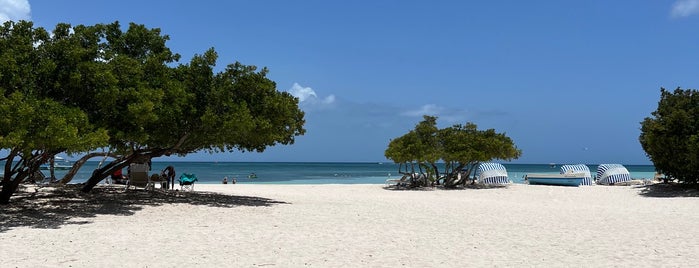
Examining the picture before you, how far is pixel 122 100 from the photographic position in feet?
41.8

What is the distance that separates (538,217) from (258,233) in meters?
7.48

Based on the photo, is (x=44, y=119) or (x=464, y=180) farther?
(x=464, y=180)

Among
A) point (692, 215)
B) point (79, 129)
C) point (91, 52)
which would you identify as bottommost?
A: point (692, 215)

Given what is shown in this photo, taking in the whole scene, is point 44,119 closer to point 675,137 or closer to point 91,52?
point 91,52

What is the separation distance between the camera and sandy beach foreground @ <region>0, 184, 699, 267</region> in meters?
7.72

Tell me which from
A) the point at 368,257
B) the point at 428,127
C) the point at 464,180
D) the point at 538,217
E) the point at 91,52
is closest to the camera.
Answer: the point at 368,257

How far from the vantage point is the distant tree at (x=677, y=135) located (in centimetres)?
2251

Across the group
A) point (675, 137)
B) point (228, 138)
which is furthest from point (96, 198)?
point (675, 137)

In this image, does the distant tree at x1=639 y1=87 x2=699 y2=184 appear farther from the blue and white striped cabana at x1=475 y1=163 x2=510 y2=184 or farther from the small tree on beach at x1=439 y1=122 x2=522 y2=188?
the blue and white striped cabana at x1=475 y1=163 x2=510 y2=184

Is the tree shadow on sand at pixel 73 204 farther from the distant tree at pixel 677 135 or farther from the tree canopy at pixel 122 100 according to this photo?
the distant tree at pixel 677 135

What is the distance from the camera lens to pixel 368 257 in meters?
7.96

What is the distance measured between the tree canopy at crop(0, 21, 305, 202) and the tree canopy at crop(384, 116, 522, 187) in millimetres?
10325

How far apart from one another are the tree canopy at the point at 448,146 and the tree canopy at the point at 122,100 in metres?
10.3

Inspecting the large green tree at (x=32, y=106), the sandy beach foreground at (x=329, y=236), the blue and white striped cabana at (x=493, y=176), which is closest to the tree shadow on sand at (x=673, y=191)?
the sandy beach foreground at (x=329, y=236)
